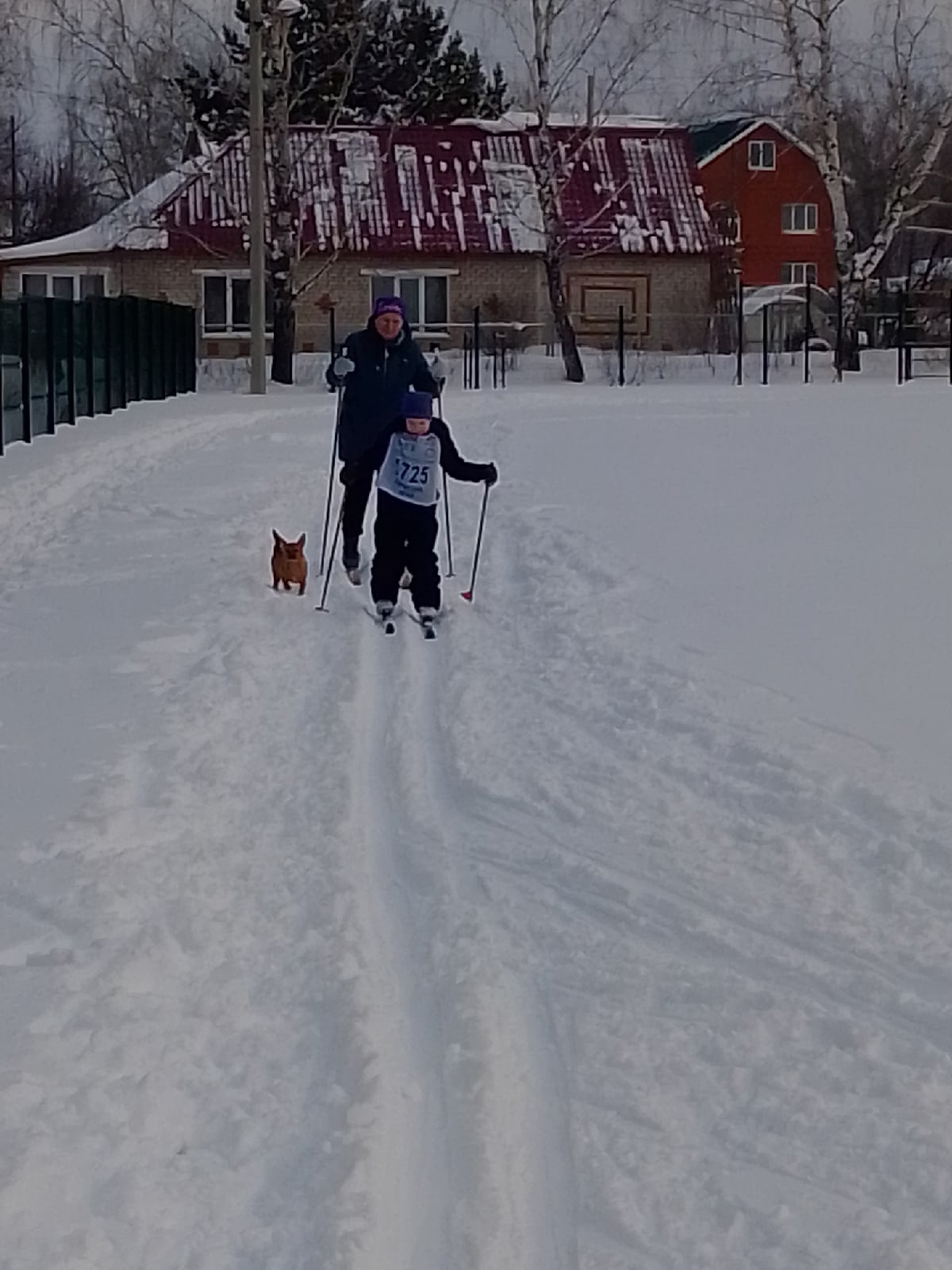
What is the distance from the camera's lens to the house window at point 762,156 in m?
63.0

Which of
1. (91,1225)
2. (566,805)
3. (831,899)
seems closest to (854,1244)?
(91,1225)

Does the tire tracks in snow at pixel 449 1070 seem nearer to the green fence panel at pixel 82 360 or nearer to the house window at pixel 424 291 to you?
the green fence panel at pixel 82 360

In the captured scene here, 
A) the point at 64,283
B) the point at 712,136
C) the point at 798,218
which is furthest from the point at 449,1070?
the point at 712,136

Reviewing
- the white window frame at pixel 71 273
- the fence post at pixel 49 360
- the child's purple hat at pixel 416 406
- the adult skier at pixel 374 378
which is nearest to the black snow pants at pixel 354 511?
the adult skier at pixel 374 378

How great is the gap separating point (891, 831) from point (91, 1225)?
312 cm

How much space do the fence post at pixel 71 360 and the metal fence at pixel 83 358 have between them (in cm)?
2

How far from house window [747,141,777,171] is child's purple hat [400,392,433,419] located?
55806 mm

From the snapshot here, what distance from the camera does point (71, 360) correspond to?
23.3m

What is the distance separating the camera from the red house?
2475 inches

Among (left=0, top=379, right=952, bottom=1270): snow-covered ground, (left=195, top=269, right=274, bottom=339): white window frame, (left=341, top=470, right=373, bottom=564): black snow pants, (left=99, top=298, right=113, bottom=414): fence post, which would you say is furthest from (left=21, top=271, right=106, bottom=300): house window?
(left=0, top=379, right=952, bottom=1270): snow-covered ground

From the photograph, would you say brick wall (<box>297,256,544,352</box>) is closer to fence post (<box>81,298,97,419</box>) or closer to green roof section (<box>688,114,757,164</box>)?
green roof section (<box>688,114,757,164</box>)

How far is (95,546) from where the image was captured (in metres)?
13.1

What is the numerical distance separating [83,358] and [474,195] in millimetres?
23950

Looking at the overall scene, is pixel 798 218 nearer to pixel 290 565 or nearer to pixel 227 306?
pixel 227 306
